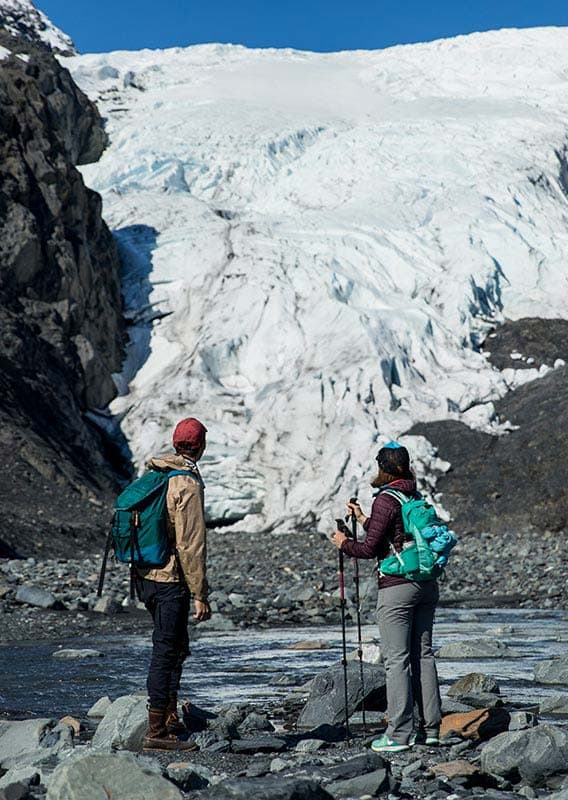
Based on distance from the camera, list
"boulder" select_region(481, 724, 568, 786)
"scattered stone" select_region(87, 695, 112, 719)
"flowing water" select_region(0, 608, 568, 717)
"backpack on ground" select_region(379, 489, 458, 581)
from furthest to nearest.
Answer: "flowing water" select_region(0, 608, 568, 717)
"scattered stone" select_region(87, 695, 112, 719)
"backpack on ground" select_region(379, 489, 458, 581)
"boulder" select_region(481, 724, 568, 786)

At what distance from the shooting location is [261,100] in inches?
1935

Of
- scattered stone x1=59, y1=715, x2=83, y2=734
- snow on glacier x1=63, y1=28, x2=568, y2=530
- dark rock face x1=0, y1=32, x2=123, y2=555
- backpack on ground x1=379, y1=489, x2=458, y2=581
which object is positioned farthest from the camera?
snow on glacier x1=63, y1=28, x2=568, y2=530

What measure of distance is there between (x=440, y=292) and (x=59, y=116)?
20.1 metres

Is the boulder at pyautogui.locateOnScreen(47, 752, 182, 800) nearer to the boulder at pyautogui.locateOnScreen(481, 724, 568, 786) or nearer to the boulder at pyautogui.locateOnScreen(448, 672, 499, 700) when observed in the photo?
the boulder at pyautogui.locateOnScreen(481, 724, 568, 786)

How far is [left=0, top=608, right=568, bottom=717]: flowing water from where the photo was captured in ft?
26.1

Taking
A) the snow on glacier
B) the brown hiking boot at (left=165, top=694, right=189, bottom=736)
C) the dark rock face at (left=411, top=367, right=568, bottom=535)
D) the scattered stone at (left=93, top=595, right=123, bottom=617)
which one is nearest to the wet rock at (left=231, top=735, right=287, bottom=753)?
the brown hiking boot at (left=165, top=694, right=189, bottom=736)

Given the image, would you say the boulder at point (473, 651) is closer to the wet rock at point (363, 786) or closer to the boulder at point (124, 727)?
the boulder at point (124, 727)

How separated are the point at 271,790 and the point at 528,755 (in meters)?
1.40

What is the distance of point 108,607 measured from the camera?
46.5ft

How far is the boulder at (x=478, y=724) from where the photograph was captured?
5.94 meters

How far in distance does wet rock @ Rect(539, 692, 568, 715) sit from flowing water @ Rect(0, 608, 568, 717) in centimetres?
48

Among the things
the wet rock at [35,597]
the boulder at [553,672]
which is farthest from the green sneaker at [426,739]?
the wet rock at [35,597]

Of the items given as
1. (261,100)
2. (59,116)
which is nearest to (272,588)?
(59,116)

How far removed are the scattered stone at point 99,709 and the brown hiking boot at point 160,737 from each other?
4.33 feet
